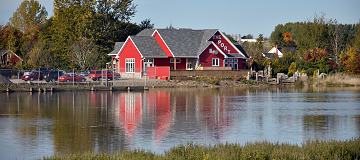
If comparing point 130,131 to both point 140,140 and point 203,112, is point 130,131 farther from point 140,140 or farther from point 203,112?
point 203,112

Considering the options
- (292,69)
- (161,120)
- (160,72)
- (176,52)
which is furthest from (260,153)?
(292,69)

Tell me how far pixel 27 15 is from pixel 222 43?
101493 millimetres

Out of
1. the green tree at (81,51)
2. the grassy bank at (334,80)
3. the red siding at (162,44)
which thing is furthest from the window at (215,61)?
the green tree at (81,51)

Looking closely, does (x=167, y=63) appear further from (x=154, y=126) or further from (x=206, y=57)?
(x=154, y=126)

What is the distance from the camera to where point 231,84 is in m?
59.8

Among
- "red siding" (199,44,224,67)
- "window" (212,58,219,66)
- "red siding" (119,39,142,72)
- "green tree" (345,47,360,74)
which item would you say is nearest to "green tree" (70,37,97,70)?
"red siding" (119,39,142,72)

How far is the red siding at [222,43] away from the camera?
7394cm

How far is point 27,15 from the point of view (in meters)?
151

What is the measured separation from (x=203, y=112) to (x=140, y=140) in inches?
386

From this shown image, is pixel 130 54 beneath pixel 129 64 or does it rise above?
above

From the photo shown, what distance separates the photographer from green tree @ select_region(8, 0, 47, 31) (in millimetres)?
150625

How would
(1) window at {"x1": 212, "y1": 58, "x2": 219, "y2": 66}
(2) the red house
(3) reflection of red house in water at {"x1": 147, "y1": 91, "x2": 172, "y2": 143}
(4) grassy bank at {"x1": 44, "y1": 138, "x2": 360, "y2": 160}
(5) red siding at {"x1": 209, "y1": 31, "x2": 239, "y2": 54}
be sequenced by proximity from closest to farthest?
(4) grassy bank at {"x1": 44, "y1": 138, "x2": 360, "y2": 160}, (3) reflection of red house in water at {"x1": 147, "y1": 91, "x2": 172, "y2": 143}, (2) the red house, (1) window at {"x1": 212, "y1": 58, "x2": 219, "y2": 66}, (5) red siding at {"x1": 209, "y1": 31, "x2": 239, "y2": 54}

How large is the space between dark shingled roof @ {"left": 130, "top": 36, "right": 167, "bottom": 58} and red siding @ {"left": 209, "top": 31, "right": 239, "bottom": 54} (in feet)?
33.9

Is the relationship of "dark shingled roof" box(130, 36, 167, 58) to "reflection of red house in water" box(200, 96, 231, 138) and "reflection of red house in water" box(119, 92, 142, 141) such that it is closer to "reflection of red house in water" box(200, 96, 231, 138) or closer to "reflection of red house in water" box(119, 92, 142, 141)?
"reflection of red house in water" box(200, 96, 231, 138)
